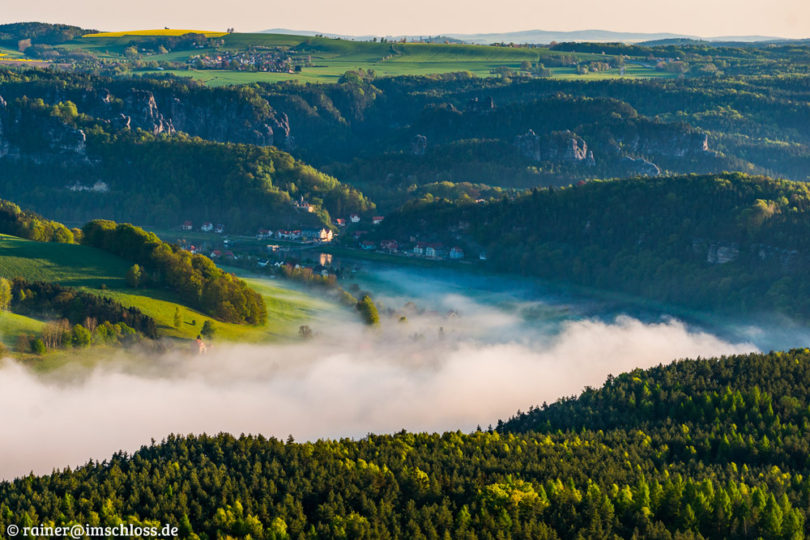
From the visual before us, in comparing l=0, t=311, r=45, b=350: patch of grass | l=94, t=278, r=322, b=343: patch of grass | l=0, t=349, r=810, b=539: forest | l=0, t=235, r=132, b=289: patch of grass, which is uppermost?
l=0, t=349, r=810, b=539: forest

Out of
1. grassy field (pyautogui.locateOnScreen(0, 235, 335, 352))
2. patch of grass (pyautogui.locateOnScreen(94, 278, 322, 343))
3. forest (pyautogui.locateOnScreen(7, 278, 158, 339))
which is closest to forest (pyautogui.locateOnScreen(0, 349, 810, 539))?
forest (pyautogui.locateOnScreen(7, 278, 158, 339))

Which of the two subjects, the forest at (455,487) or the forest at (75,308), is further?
the forest at (75,308)

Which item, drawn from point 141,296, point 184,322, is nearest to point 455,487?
point 184,322

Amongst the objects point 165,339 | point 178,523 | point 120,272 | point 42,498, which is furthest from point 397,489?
point 120,272

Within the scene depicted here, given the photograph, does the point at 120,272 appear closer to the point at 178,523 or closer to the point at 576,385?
the point at 576,385

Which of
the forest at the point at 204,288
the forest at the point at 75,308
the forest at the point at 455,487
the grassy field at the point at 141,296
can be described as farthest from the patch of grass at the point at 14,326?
the forest at the point at 455,487

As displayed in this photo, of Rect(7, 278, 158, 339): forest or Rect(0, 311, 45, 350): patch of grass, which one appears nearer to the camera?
Rect(0, 311, 45, 350): patch of grass

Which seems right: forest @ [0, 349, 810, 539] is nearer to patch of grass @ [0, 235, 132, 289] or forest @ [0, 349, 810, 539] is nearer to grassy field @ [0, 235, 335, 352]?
grassy field @ [0, 235, 335, 352]

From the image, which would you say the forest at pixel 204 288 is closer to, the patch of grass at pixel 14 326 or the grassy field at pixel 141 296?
→ the grassy field at pixel 141 296

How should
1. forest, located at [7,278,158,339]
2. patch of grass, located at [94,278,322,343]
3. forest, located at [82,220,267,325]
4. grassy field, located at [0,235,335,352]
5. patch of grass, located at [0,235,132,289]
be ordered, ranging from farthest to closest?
forest, located at [82,220,267,325], patch of grass, located at [0,235,132,289], grassy field, located at [0,235,335,352], patch of grass, located at [94,278,322,343], forest, located at [7,278,158,339]
